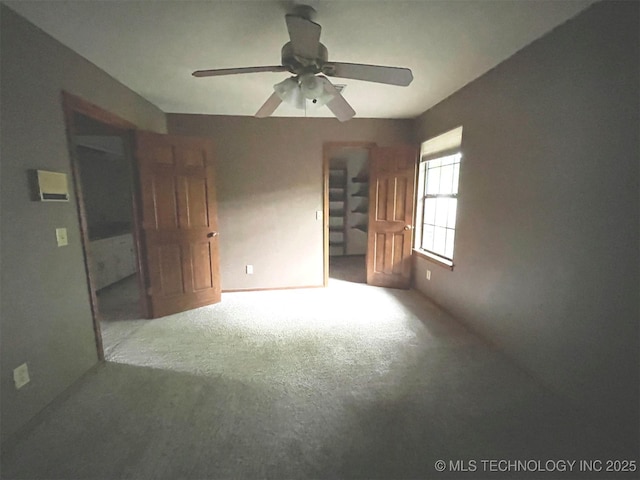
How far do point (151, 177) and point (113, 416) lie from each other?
2.10 metres

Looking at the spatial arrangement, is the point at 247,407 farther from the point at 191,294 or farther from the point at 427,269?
the point at 427,269

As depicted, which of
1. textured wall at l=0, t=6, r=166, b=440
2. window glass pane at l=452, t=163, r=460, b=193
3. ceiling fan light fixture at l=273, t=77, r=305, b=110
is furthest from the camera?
window glass pane at l=452, t=163, r=460, b=193

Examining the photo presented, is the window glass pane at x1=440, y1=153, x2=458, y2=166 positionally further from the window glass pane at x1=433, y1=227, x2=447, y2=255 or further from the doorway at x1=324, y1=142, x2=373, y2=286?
the doorway at x1=324, y1=142, x2=373, y2=286

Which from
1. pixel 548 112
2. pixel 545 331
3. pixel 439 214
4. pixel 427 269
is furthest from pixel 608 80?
pixel 427 269

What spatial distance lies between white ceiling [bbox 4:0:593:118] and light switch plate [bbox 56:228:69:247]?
1.24 metres

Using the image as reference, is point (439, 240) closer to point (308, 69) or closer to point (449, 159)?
point (449, 159)

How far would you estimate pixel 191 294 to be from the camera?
10.2 ft

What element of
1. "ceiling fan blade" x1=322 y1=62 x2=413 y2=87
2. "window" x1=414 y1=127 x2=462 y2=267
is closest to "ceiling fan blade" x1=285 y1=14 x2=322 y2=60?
"ceiling fan blade" x1=322 y1=62 x2=413 y2=87

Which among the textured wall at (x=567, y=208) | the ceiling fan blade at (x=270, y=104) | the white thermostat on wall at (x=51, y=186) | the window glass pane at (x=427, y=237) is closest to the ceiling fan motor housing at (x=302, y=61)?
the ceiling fan blade at (x=270, y=104)

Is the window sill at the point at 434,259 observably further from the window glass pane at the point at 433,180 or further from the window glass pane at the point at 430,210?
the window glass pane at the point at 433,180

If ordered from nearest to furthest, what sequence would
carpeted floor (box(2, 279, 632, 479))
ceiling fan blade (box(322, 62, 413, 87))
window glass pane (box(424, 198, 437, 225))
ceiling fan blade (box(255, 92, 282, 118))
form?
carpeted floor (box(2, 279, 632, 479)), ceiling fan blade (box(322, 62, 413, 87)), ceiling fan blade (box(255, 92, 282, 118)), window glass pane (box(424, 198, 437, 225))

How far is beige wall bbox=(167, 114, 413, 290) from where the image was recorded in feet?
11.5

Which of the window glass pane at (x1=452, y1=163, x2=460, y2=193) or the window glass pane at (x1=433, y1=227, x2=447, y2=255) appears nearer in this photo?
the window glass pane at (x1=452, y1=163, x2=460, y2=193)

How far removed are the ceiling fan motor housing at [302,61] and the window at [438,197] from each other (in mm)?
1778
